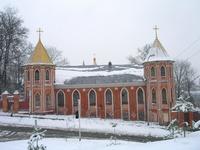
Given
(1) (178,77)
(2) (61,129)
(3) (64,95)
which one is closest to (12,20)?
(3) (64,95)

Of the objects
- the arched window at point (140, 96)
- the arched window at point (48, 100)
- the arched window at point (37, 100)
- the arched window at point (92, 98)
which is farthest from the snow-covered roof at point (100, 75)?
the arched window at point (37, 100)

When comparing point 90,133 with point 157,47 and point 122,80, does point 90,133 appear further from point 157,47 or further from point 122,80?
point 157,47

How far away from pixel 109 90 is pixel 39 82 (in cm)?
902

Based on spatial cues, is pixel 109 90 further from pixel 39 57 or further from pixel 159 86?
pixel 39 57

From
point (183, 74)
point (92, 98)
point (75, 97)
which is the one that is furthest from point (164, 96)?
point (183, 74)

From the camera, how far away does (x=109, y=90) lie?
141ft

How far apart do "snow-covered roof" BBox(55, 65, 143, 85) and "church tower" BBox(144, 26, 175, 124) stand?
208 centimetres

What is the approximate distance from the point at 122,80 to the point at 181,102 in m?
23.8

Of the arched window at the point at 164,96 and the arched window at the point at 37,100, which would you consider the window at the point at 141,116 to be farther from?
the arched window at the point at 37,100

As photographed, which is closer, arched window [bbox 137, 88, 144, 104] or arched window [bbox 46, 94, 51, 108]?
arched window [bbox 137, 88, 144, 104]

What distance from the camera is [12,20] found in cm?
4603

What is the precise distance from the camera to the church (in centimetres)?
4106

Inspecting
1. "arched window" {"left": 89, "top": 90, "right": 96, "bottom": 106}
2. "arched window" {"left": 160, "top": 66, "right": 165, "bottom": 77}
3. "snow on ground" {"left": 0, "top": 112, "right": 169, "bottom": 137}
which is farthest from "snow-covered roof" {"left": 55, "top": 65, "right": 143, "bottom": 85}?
"snow on ground" {"left": 0, "top": 112, "right": 169, "bottom": 137}

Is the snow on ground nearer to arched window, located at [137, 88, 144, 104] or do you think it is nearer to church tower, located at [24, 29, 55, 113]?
church tower, located at [24, 29, 55, 113]
